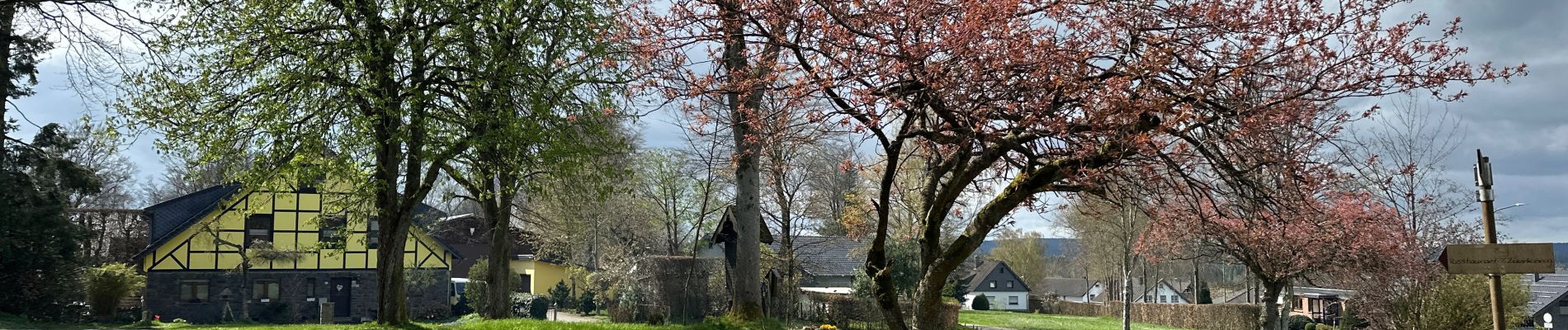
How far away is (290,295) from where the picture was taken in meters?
34.6

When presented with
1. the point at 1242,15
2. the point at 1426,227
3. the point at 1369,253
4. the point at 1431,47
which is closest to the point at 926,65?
the point at 1242,15

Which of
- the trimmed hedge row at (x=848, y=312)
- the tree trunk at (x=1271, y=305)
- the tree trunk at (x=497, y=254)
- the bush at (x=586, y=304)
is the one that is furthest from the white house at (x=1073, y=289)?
the tree trunk at (x=497, y=254)

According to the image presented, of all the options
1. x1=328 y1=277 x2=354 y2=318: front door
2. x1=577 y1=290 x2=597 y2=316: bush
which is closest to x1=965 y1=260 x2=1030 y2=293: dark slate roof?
x1=577 y1=290 x2=597 y2=316: bush

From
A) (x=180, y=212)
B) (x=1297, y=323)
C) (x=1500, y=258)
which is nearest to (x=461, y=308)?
(x=180, y=212)

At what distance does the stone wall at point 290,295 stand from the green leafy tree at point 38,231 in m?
7.99

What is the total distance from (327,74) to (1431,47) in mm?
13330

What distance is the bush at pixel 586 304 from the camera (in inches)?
1448

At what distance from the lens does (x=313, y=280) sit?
1382 inches

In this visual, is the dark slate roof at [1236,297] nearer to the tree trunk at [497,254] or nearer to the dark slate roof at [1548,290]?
the dark slate roof at [1548,290]

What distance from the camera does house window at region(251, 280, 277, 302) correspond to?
3428 cm

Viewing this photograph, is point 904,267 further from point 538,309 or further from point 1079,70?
point 1079,70

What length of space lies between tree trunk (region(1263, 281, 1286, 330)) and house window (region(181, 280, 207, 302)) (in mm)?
31740

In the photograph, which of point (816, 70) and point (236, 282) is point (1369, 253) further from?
point (236, 282)

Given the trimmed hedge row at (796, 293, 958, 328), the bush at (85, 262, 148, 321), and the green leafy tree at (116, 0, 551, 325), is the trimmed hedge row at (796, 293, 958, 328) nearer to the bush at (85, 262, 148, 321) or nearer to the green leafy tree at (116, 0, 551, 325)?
the green leafy tree at (116, 0, 551, 325)
